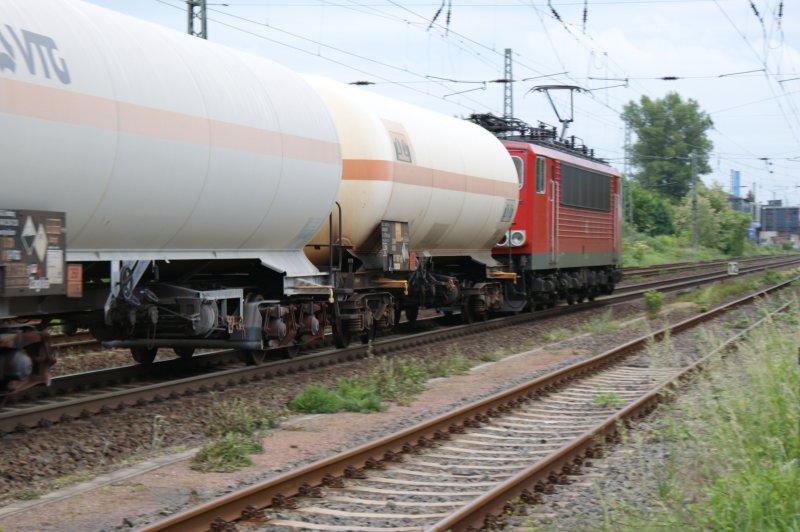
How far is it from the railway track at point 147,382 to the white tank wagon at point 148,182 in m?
0.38

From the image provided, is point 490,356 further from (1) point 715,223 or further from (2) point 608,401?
(1) point 715,223

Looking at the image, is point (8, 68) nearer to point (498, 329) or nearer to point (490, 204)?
point (490, 204)

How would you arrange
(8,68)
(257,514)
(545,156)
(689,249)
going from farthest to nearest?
(689,249) → (545,156) → (8,68) → (257,514)

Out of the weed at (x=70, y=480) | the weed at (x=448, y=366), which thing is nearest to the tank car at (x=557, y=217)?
the weed at (x=448, y=366)

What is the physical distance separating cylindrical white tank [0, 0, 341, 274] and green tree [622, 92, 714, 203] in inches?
3890

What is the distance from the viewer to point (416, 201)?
49.4ft

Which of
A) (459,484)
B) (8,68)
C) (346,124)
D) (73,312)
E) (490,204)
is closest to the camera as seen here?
(459,484)

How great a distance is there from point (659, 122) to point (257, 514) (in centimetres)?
10775

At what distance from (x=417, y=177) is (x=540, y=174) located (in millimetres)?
6541

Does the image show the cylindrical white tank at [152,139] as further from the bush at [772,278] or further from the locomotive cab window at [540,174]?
the bush at [772,278]

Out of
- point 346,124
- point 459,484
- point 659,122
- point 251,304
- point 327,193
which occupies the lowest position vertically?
point 459,484

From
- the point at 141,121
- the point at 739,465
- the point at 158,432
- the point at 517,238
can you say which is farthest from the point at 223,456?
the point at 517,238

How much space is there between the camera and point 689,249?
76.1 meters

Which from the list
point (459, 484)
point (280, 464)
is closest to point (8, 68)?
point (280, 464)
